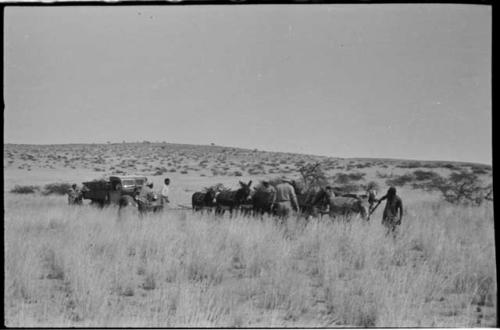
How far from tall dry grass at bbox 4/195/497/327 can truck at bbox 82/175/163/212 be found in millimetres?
2546

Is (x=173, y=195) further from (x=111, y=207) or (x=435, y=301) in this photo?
(x=435, y=301)

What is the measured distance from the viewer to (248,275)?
8.28 meters

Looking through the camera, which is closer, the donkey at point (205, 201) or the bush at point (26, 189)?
the donkey at point (205, 201)

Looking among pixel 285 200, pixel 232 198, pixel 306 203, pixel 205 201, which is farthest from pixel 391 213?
pixel 205 201

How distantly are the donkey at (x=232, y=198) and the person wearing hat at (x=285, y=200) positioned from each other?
55.6 inches

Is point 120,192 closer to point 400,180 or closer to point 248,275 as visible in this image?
point 248,275

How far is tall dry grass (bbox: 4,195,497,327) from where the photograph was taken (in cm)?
679

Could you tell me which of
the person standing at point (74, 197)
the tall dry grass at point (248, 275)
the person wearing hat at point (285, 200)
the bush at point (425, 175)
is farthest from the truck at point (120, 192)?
the bush at point (425, 175)

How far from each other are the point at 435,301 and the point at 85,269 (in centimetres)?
472

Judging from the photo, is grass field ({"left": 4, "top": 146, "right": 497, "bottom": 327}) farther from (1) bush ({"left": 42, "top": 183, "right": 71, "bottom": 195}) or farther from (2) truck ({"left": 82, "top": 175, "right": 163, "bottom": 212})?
(1) bush ({"left": 42, "top": 183, "right": 71, "bottom": 195})

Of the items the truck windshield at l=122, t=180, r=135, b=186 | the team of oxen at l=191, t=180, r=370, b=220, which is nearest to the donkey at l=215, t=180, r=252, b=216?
the team of oxen at l=191, t=180, r=370, b=220

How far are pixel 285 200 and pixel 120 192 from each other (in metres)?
5.19

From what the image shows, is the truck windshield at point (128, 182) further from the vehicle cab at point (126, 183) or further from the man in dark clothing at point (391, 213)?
the man in dark clothing at point (391, 213)

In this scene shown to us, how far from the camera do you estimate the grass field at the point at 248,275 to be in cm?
679
